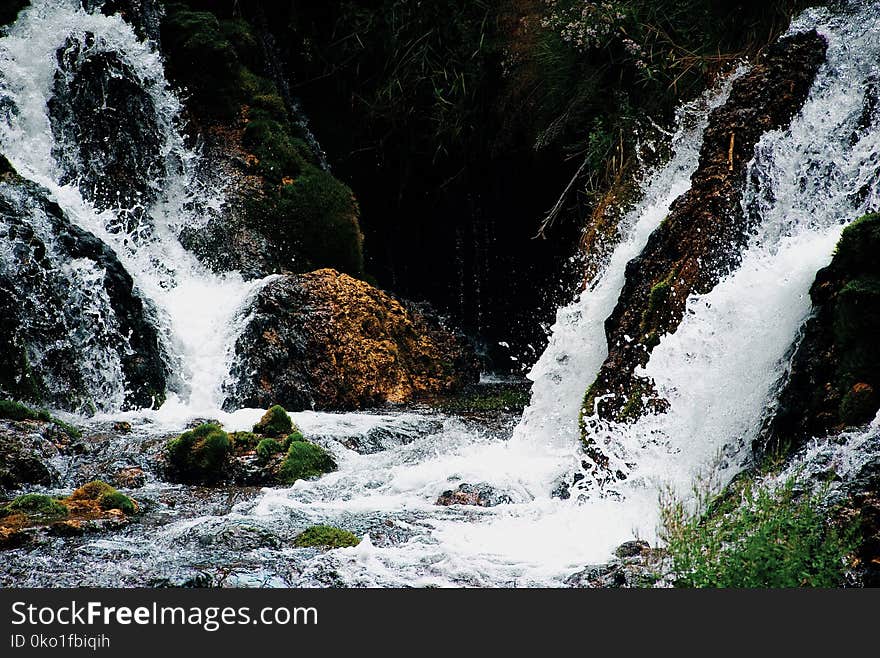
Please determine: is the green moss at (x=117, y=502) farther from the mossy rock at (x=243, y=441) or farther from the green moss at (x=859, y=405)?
the green moss at (x=859, y=405)

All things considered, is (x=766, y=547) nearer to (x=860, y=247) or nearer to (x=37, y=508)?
(x=860, y=247)

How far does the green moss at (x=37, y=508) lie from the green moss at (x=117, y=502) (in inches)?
10.3

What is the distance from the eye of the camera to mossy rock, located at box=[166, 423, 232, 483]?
24.1 feet

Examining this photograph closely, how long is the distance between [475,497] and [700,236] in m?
2.61

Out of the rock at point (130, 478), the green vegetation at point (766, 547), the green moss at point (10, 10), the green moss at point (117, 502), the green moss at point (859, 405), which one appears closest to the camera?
the green vegetation at point (766, 547)

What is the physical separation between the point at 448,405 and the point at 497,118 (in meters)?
4.53

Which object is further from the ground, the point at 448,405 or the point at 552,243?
the point at 552,243

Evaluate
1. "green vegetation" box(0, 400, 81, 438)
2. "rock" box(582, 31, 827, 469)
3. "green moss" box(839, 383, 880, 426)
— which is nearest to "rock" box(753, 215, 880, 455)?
"green moss" box(839, 383, 880, 426)

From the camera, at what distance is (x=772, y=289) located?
19.1ft

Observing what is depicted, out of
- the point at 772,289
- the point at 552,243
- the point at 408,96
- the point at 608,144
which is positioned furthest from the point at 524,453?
the point at 408,96

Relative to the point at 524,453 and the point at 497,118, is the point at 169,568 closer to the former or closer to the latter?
the point at 524,453

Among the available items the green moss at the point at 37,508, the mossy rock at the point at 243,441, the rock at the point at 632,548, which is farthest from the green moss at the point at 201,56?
the rock at the point at 632,548

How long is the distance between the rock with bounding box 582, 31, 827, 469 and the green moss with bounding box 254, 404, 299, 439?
275 cm

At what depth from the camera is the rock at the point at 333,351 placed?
10.7m
